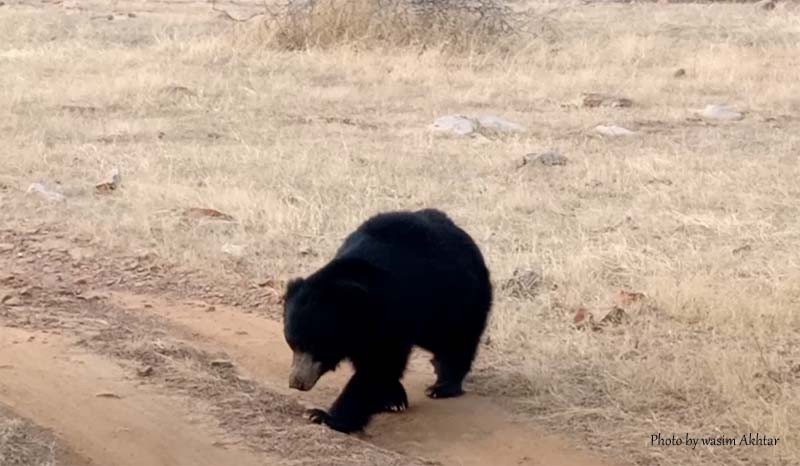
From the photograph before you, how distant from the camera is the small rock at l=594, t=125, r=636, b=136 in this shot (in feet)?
43.0

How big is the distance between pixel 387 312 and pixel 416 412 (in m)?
0.62

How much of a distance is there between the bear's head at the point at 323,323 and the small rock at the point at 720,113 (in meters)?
9.51

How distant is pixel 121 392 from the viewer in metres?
5.73

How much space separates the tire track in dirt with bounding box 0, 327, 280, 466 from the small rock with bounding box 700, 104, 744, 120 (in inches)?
369

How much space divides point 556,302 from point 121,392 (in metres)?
2.70

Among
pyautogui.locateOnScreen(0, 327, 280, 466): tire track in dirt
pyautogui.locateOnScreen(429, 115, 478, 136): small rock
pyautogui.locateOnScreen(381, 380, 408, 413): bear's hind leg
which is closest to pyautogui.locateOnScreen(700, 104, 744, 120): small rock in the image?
pyautogui.locateOnScreen(429, 115, 478, 136): small rock

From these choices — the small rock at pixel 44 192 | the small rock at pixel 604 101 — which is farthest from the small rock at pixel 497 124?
the small rock at pixel 44 192

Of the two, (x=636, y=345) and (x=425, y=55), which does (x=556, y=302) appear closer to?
(x=636, y=345)

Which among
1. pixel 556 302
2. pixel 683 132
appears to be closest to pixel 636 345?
pixel 556 302

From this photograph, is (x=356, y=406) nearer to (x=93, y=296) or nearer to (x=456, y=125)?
(x=93, y=296)

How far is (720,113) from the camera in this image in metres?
14.2

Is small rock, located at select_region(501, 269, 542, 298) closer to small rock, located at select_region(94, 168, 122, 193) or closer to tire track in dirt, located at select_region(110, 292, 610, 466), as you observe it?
tire track in dirt, located at select_region(110, 292, 610, 466)

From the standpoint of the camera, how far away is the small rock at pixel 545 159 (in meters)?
11.4

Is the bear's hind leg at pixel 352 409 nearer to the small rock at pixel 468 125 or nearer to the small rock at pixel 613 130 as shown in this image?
the small rock at pixel 468 125
